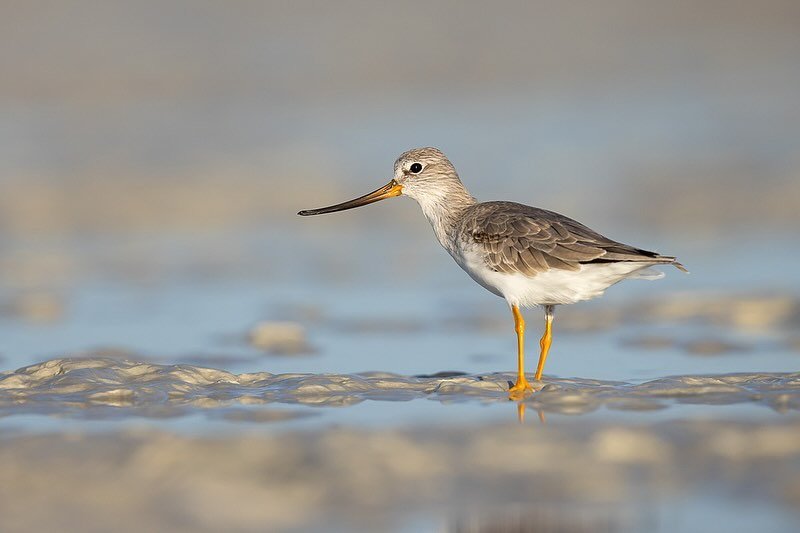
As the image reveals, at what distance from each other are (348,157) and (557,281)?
1092 centimetres

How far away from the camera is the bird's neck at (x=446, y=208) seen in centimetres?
909

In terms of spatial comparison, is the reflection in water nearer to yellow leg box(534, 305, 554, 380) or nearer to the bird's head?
yellow leg box(534, 305, 554, 380)

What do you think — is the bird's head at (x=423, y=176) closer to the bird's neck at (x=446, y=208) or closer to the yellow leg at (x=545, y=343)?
the bird's neck at (x=446, y=208)

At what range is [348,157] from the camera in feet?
61.1

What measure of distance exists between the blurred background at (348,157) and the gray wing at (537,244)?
1293mm

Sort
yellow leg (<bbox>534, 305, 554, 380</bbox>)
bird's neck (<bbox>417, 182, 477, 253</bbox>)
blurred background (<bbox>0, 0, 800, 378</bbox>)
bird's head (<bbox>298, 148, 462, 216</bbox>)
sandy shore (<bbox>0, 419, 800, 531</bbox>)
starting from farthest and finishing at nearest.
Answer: blurred background (<bbox>0, 0, 800, 378</bbox>)
bird's head (<bbox>298, 148, 462, 216</bbox>)
bird's neck (<bbox>417, 182, 477, 253</bbox>)
yellow leg (<bbox>534, 305, 554, 380</bbox>)
sandy shore (<bbox>0, 419, 800, 531</bbox>)

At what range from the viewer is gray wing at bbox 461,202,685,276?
7879 millimetres

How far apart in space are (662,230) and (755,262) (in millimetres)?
2257

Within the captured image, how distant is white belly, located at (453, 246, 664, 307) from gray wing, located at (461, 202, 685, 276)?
48 millimetres

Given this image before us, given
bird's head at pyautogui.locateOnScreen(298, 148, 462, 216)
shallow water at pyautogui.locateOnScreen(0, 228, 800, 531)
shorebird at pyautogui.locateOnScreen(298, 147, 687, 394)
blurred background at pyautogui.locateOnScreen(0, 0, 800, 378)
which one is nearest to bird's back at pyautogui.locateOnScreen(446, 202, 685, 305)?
shorebird at pyautogui.locateOnScreen(298, 147, 687, 394)

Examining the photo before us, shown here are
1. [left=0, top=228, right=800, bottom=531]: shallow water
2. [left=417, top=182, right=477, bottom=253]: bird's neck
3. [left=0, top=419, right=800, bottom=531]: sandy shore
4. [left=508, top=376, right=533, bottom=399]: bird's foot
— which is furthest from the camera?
[left=417, top=182, right=477, bottom=253]: bird's neck

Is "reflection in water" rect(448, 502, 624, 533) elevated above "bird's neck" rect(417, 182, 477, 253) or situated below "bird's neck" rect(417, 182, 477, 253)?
below

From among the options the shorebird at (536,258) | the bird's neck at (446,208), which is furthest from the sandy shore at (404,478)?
the bird's neck at (446,208)

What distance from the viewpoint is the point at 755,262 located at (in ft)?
41.3
